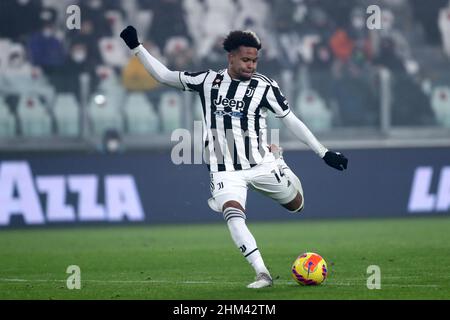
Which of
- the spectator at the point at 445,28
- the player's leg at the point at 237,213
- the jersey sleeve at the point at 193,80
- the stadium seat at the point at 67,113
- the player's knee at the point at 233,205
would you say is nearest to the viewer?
the player's leg at the point at 237,213

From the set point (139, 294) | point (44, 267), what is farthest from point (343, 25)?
point (139, 294)

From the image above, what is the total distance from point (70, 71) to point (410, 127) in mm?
6744

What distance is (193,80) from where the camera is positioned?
9797 millimetres

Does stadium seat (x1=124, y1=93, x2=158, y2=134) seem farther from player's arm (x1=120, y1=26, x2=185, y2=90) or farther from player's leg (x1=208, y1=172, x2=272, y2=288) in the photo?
player's leg (x1=208, y1=172, x2=272, y2=288)

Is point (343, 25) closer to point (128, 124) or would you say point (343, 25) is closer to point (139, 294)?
point (128, 124)

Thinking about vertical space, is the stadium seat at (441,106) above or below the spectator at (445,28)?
below

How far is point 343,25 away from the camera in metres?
21.1

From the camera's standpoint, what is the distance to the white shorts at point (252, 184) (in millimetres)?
9500

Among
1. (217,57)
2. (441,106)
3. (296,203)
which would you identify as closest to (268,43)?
(217,57)

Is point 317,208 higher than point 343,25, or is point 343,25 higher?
point 343,25

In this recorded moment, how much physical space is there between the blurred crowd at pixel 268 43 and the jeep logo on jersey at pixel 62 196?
1672mm

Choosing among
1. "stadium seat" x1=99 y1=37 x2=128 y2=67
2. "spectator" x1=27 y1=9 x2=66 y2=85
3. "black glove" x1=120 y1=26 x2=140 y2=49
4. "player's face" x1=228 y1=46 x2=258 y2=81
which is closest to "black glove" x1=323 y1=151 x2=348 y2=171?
"player's face" x1=228 y1=46 x2=258 y2=81

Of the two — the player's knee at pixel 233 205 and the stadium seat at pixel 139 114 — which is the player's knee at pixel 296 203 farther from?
the stadium seat at pixel 139 114

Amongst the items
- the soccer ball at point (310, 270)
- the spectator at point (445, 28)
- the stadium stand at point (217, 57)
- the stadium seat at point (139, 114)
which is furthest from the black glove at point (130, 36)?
the spectator at point (445, 28)
